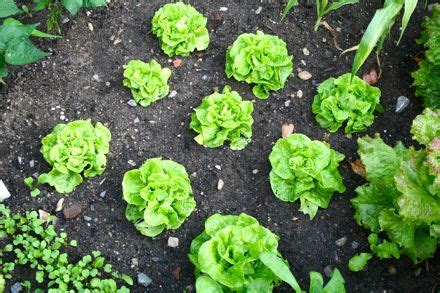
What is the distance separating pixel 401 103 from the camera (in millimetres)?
3727

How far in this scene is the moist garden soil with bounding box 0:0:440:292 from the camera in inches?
125

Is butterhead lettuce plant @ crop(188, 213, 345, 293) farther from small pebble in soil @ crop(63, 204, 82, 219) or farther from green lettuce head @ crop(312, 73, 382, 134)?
green lettuce head @ crop(312, 73, 382, 134)

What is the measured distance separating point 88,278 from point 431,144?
1.98 m

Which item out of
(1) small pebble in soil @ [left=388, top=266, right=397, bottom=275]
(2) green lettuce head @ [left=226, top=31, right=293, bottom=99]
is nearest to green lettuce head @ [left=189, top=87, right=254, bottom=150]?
(2) green lettuce head @ [left=226, top=31, right=293, bottom=99]

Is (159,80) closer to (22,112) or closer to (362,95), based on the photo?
(22,112)

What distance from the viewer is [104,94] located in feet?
12.0

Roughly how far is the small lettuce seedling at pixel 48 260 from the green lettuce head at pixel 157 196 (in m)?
0.33

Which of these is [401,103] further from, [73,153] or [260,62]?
[73,153]

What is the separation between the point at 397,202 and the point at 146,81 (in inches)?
68.8

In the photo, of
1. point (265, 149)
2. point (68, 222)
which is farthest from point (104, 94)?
point (265, 149)

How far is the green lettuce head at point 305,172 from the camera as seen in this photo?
10.5ft

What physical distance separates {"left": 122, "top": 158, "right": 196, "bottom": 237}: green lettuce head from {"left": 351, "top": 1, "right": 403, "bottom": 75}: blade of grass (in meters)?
1.18

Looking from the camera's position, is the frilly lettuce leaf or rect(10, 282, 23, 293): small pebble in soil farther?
rect(10, 282, 23, 293): small pebble in soil

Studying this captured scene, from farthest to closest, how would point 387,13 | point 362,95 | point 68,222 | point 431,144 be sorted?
1. point 362,95
2. point 68,222
3. point 387,13
4. point 431,144
